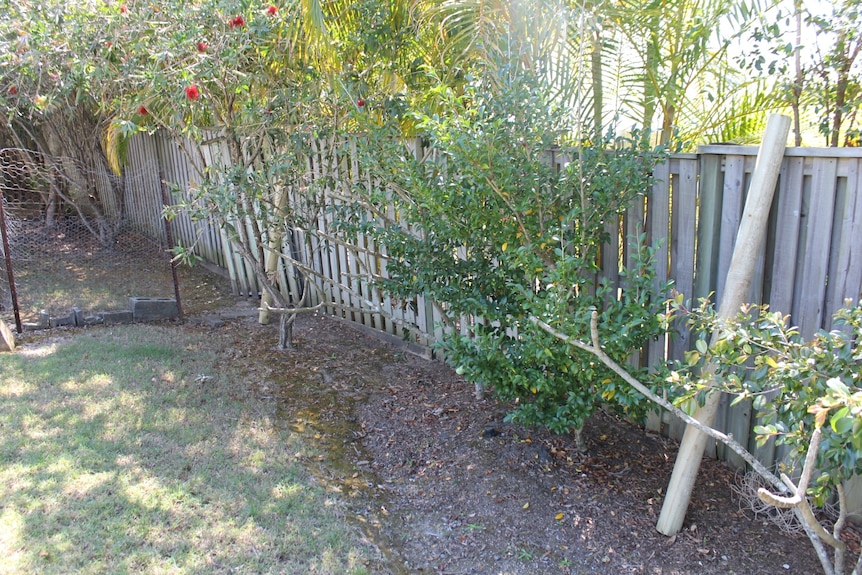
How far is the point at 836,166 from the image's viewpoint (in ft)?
9.28

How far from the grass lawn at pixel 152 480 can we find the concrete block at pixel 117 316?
1201 mm

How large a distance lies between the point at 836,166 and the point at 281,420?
3492 millimetres

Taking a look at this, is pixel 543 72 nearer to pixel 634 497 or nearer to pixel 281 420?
pixel 634 497

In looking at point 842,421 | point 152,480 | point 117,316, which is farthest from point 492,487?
point 117,316

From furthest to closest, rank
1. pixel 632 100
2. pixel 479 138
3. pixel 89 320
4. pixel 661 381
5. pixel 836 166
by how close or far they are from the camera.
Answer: pixel 89 320 < pixel 632 100 < pixel 479 138 < pixel 661 381 < pixel 836 166

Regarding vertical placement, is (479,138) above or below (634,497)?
above

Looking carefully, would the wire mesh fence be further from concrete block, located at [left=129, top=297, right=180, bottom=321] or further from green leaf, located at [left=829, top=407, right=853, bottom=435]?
green leaf, located at [left=829, top=407, right=853, bottom=435]

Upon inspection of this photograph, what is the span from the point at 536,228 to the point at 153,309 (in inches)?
178

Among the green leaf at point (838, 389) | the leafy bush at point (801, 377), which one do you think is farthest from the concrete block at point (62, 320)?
the green leaf at point (838, 389)

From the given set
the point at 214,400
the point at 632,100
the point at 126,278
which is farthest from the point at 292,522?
the point at 126,278

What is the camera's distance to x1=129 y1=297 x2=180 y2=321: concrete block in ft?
21.2

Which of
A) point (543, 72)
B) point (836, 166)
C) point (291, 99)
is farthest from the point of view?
point (291, 99)

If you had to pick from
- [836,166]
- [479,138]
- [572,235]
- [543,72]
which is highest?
Answer: [543,72]

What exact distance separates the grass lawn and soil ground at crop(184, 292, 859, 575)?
258mm
